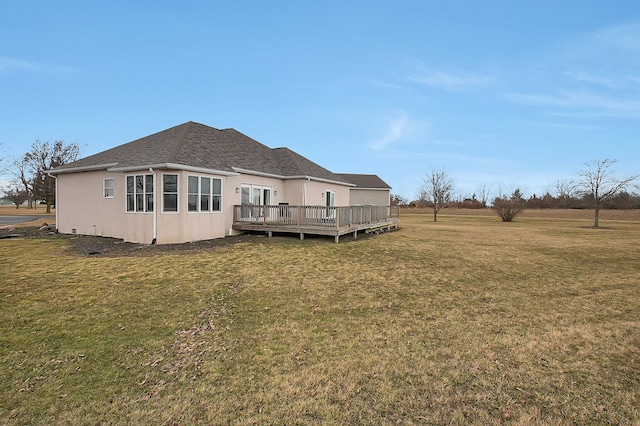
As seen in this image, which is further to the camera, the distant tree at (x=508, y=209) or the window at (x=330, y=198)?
the distant tree at (x=508, y=209)

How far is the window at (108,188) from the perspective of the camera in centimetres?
1458

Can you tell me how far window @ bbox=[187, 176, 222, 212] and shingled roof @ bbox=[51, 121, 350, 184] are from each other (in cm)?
66

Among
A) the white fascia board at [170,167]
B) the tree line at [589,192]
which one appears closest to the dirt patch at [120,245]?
the white fascia board at [170,167]

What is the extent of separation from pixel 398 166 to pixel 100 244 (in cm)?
4817

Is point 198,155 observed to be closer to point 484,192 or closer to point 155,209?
point 155,209

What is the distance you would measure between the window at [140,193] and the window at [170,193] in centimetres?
58

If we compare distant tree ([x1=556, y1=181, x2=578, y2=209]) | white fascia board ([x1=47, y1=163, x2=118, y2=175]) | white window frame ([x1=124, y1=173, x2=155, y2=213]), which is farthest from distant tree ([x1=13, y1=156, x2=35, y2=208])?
distant tree ([x1=556, y1=181, x2=578, y2=209])

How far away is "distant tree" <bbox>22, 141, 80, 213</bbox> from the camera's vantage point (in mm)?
37625

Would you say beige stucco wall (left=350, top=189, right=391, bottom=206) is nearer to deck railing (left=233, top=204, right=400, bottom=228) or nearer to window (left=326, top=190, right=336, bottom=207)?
window (left=326, top=190, right=336, bottom=207)

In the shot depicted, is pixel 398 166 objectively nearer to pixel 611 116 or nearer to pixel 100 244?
pixel 611 116

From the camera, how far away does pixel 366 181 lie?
4219 cm

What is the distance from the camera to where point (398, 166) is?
5434 cm

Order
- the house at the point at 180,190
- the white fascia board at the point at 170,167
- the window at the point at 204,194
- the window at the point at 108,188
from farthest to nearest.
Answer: the window at the point at 108,188, the window at the point at 204,194, the house at the point at 180,190, the white fascia board at the point at 170,167

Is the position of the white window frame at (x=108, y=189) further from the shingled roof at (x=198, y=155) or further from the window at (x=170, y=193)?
the window at (x=170, y=193)
